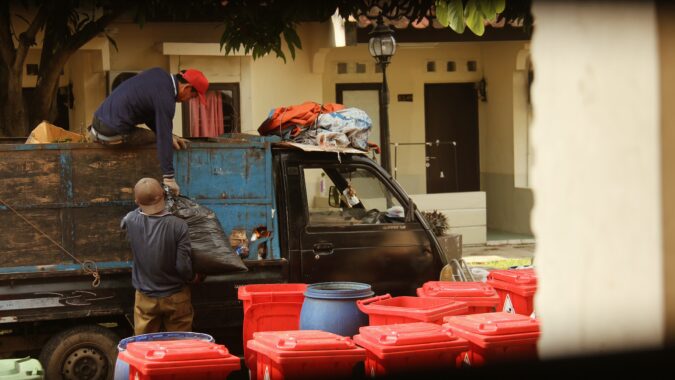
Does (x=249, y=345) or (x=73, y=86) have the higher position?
(x=73, y=86)

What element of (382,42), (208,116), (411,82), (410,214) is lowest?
(410,214)

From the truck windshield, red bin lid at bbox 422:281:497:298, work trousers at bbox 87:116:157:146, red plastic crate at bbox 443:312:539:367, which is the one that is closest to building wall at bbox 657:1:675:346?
red plastic crate at bbox 443:312:539:367

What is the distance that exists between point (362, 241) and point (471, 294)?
4.52ft

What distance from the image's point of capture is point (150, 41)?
15383 mm

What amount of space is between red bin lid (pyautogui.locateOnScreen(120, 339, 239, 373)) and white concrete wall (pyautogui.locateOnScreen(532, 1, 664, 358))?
10.9ft

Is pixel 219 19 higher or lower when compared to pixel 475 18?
higher

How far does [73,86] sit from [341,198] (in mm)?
8028

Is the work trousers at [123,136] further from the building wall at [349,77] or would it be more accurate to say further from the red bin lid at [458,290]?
the building wall at [349,77]

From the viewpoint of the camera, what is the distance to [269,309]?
7.10 meters

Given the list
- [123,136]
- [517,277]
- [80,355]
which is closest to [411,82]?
[517,277]

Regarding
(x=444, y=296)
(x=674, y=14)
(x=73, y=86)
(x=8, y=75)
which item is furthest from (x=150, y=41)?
(x=674, y=14)

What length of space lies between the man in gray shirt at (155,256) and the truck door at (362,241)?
1.27 meters

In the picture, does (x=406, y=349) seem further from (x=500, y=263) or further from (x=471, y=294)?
(x=500, y=263)

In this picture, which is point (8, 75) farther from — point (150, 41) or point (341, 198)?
point (150, 41)
